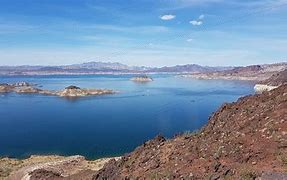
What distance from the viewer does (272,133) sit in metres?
18.5

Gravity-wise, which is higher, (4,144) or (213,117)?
(213,117)

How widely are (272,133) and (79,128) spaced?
198 feet

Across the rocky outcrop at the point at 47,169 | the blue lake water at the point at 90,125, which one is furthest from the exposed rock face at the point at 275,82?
the rocky outcrop at the point at 47,169

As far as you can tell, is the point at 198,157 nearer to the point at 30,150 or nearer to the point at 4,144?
the point at 30,150

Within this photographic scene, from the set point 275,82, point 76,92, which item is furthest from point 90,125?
point 275,82

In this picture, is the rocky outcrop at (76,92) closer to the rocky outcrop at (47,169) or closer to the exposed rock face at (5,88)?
the exposed rock face at (5,88)

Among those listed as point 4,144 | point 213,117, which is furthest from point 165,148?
point 4,144

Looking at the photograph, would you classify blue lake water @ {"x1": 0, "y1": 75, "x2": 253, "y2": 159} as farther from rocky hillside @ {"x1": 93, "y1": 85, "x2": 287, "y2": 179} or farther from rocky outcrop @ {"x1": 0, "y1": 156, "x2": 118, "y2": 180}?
rocky hillside @ {"x1": 93, "y1": 85, "x2": 287, "y2": 179}

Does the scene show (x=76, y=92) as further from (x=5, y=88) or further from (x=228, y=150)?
(x=228, y=150)

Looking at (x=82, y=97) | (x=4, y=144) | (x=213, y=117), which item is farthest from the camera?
(x=82, y=97)

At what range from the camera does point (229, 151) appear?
18.5 metres

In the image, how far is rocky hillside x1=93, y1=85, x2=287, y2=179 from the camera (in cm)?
1672

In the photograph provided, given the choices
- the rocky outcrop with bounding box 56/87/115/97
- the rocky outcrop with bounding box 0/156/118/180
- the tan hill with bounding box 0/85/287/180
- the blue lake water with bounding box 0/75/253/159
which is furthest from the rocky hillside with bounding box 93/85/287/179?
the rocky outcrop with bounding box 56/87/115/97

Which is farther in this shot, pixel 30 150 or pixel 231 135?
pixel 30 150
